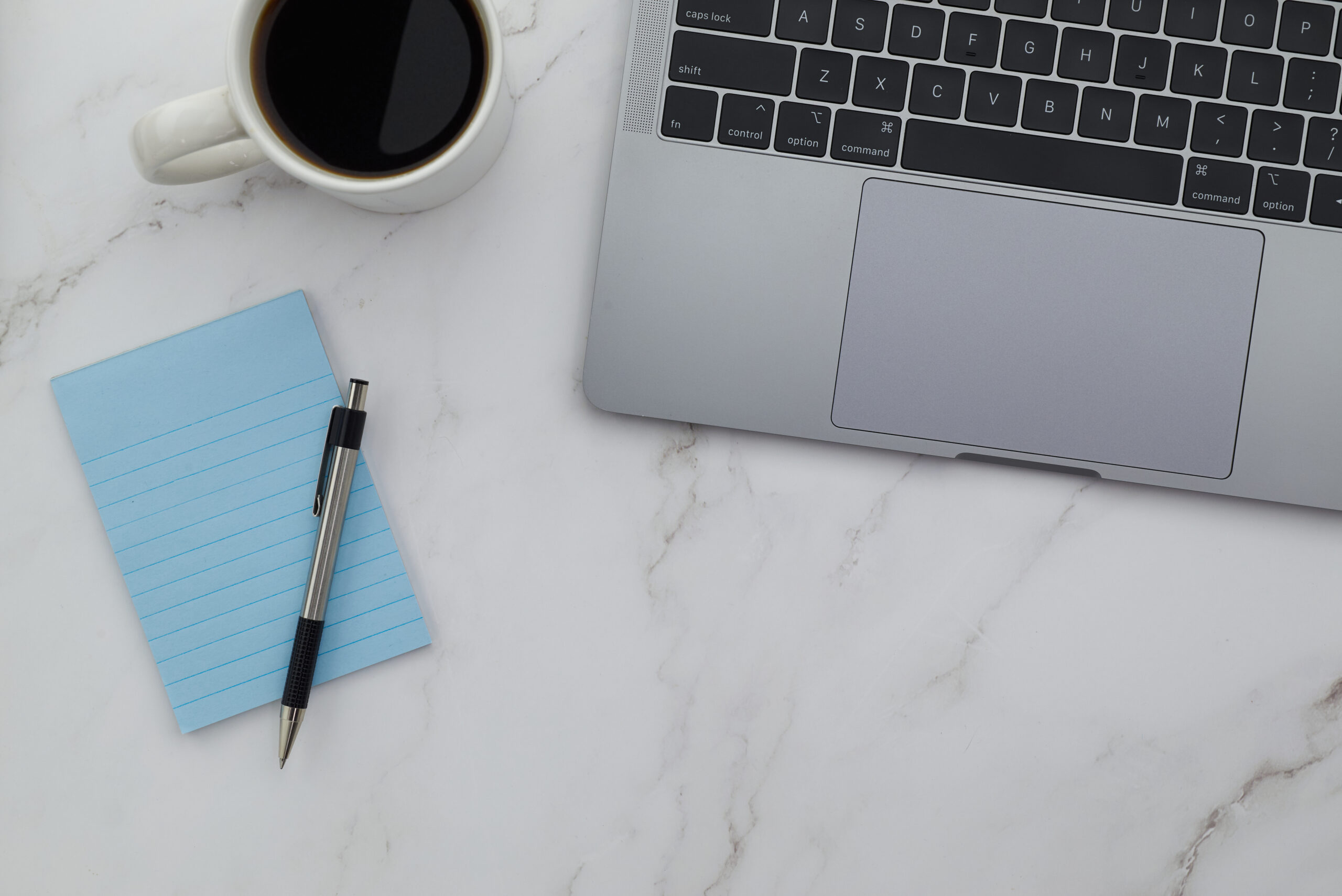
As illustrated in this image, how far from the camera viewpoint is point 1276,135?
47 centimetres

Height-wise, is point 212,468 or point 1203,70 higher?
point 1203,70

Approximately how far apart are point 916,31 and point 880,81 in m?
0.03

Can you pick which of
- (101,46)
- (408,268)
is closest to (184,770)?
(408,268)

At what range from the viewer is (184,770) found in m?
0.53

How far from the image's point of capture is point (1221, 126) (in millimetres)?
472

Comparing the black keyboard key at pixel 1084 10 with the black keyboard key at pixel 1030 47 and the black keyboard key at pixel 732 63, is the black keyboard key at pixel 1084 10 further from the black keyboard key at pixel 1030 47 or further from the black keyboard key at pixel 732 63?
the black keyboard key at pixel 732 63

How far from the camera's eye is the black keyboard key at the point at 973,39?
1.55 feet

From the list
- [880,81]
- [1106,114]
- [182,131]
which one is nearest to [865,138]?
[880,81]

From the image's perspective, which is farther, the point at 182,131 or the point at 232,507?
the point at 232,507

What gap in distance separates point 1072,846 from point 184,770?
54 centimetres

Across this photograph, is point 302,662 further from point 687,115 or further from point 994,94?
point 994,94

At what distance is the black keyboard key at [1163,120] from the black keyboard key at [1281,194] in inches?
1.9

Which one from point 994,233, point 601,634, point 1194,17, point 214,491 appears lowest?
point 601,634

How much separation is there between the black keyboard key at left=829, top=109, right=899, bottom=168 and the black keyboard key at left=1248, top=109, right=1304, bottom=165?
0.19 m
